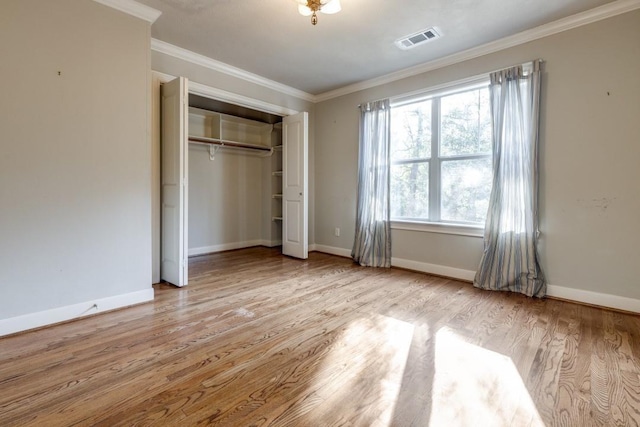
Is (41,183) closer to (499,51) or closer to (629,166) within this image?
(499,51)

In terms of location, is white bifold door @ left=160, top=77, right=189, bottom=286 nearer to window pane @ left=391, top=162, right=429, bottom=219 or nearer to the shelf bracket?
the shelf bracket

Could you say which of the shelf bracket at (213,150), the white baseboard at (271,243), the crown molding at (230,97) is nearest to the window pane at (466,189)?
the crown molding at (230,97)

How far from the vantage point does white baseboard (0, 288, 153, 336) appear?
2186 mm

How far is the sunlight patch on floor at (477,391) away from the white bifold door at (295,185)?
9.48 feet

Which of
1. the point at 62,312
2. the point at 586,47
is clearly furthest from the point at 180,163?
the point at 586,47

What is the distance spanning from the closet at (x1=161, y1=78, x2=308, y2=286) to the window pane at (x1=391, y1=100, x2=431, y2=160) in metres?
1.31

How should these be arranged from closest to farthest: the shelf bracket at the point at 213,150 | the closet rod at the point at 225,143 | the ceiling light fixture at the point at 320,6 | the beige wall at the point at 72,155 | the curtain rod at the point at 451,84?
the beige wall at the point at 72,155, the ceiling light fixture at the point at 320,6, the curtain rod at the point at 451,84, the closet rod at the point at 225,143, the shelf bracket at the point at 213,150

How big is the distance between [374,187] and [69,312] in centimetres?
356

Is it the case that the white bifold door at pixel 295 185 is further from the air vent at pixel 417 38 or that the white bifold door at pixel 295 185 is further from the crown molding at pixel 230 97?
the air vent at pixel 417 38

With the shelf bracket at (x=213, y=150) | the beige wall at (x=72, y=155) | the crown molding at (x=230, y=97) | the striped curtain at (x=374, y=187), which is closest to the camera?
the beige wall at (x=72, y=155)

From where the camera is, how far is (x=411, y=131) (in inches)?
162

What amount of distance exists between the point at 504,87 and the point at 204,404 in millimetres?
3766

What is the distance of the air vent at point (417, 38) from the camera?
3.08m

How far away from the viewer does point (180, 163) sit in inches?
121
